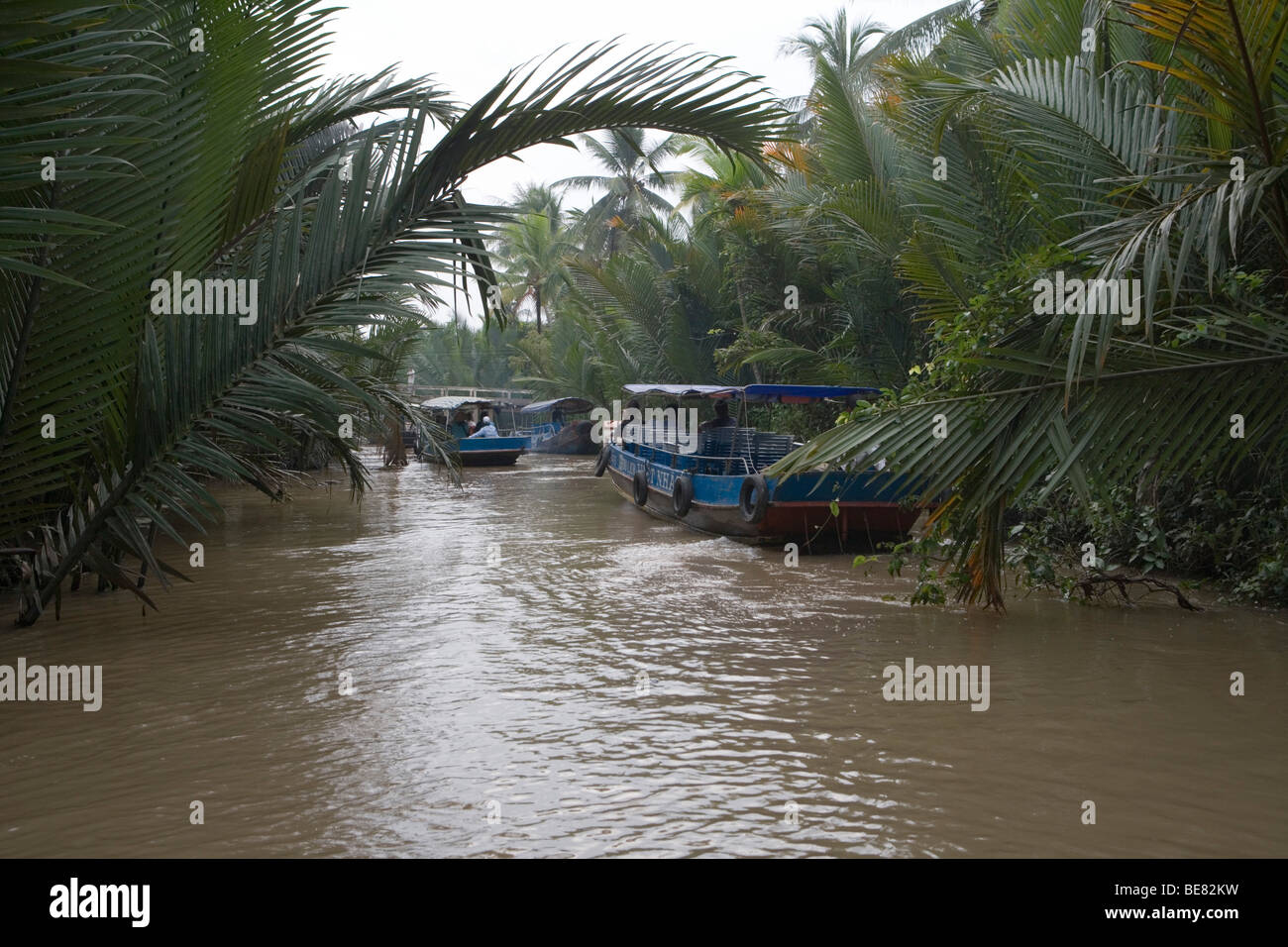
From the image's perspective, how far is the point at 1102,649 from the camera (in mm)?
7188

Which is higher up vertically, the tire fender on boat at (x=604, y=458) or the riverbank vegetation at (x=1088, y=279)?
the riverbank vegetation at (x=1088, y=279)

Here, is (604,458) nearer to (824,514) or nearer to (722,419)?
(722,419)

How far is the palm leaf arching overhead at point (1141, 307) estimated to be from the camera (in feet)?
16.0

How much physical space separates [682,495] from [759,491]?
2.35 metres

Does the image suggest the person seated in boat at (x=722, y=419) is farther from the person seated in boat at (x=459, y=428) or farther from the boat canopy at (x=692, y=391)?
the person seated in boat at (x=459, y=428)

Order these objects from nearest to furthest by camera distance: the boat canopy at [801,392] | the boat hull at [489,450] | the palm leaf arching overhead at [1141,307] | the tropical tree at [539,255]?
the palm leaf arching overhead at [1141,307]
the boat canopy at [801,392]
the boat hull at [489,450]
the tropical tree at [539,255]

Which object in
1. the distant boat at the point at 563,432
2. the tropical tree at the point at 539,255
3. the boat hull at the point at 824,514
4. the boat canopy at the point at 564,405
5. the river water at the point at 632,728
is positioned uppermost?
the tropical tree at the point at 539,255

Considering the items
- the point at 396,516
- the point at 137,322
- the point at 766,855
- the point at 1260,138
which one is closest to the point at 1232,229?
the point at 1260,138

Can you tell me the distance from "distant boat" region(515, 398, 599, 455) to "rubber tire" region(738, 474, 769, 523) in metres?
21.9

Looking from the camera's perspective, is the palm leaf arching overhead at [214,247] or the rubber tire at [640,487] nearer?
the palm leaf arching overhead at [214,247]

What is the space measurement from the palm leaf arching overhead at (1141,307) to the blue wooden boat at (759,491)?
374cm

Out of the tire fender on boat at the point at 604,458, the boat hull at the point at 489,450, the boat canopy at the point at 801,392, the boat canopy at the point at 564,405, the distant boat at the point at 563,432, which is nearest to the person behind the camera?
the boat canopy at the point at 801,392

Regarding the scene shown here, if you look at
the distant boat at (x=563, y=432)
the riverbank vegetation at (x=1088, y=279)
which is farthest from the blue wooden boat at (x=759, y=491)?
the distant boat at (x=563, y=432)

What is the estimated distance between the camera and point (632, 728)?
5.57 metres
